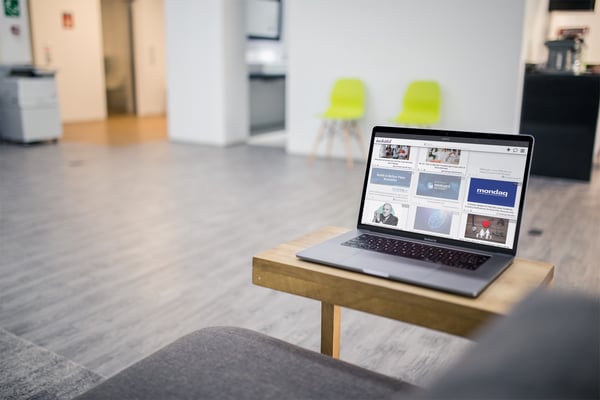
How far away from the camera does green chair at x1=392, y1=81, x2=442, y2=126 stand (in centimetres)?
590

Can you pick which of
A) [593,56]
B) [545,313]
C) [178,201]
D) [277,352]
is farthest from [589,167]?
[545,313]

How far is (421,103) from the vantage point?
6074 mm

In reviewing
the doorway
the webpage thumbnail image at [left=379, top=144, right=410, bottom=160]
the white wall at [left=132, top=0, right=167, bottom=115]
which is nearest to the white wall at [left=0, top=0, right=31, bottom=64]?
the doorway

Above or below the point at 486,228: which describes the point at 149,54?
above

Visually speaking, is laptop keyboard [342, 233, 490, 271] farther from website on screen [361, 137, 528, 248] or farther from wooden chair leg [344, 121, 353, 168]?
wooden chair leg [344, 121, 353, 168]

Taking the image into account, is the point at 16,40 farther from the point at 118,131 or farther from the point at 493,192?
the point at 493,192

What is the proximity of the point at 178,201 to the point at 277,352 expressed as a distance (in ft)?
11.9

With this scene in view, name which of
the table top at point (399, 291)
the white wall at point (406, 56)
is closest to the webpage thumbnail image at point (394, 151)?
the table top at point (399, 291)

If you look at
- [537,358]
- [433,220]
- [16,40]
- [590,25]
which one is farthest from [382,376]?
[16,40]

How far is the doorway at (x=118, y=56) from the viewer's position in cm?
1105

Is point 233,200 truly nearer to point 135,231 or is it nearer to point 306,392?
point 135,231

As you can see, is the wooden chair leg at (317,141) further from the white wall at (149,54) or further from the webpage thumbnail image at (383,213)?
the white wall at (149,54)

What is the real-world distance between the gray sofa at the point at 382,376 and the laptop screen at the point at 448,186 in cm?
39

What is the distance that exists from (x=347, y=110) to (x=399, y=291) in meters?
5.42
